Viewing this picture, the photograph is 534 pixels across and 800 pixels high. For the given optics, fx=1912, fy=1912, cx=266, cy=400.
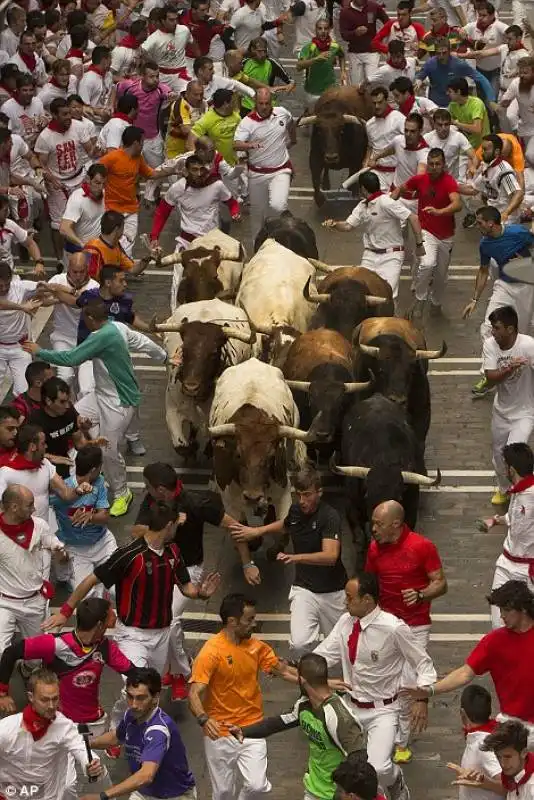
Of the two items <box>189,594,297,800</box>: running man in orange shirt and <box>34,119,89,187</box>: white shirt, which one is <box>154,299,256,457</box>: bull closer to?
<box>34,119,89,187</box>: white shirt

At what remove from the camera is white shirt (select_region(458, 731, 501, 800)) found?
12.4m

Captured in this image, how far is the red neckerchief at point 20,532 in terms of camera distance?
573 inches

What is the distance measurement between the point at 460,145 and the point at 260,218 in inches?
104

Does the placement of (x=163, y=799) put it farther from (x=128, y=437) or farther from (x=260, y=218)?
(x=260, y=218)

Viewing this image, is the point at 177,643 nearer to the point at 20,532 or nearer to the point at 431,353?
the point at 20,532

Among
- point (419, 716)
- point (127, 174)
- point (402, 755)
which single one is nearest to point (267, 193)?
point (127, 174)

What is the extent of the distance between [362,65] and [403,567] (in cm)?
1642

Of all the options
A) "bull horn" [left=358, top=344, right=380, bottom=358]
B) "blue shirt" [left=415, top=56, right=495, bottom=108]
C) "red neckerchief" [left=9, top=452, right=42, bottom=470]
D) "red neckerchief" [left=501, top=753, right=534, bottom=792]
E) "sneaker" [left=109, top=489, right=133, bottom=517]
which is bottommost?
"blue shirt" [left=415, top=56, right=495, bottom=108]

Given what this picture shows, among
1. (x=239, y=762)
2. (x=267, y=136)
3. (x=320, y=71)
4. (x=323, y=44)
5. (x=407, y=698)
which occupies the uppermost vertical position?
(x=407, y=698)

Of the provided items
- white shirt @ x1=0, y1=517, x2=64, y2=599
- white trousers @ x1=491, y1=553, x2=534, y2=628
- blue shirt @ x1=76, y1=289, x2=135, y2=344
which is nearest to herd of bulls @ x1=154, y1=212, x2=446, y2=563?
blue shirt @ x1=76, y1=289, x2=135, y2=344

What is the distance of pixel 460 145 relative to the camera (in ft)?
76.7

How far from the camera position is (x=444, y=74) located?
1058 inches

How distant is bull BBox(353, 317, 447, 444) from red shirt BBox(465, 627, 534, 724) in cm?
492

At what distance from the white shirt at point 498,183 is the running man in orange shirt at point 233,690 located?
10105 mm
